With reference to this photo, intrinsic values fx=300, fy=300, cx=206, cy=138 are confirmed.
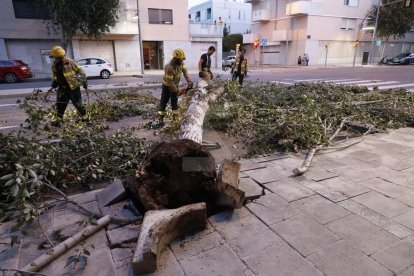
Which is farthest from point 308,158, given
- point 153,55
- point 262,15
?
point 262,15

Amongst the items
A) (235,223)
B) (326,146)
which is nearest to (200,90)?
(326,146)

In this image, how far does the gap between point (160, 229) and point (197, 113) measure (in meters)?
Answer: 2.83

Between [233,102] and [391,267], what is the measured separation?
5430mm

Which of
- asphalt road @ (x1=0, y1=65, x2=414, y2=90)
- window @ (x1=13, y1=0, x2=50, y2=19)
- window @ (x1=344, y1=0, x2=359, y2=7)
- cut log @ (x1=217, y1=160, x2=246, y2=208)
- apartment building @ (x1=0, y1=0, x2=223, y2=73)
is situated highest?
window @ (x1=344, y1=0, x2=359, y2=7)

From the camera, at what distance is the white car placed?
19938 mm

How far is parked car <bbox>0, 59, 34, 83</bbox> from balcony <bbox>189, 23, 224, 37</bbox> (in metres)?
16.0

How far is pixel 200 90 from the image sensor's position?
247 inches

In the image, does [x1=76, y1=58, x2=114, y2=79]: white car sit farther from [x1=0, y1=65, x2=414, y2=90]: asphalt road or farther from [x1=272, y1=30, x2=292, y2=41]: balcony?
[x1=272, y1=30, x2=292, y2=41]: balcony

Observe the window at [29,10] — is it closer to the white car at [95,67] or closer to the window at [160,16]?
the white car at [95,67]

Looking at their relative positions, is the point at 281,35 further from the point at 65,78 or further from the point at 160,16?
the point at 65,78

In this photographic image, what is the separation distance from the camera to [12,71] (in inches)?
717

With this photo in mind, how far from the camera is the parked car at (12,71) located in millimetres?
17953

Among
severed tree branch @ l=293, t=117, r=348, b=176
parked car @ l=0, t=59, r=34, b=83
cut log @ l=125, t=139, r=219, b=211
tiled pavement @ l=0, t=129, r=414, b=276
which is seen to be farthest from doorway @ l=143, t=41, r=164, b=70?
cut log @ l=125, t=139, r=219, b=211

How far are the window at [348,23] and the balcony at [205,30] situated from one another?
1805 cm
